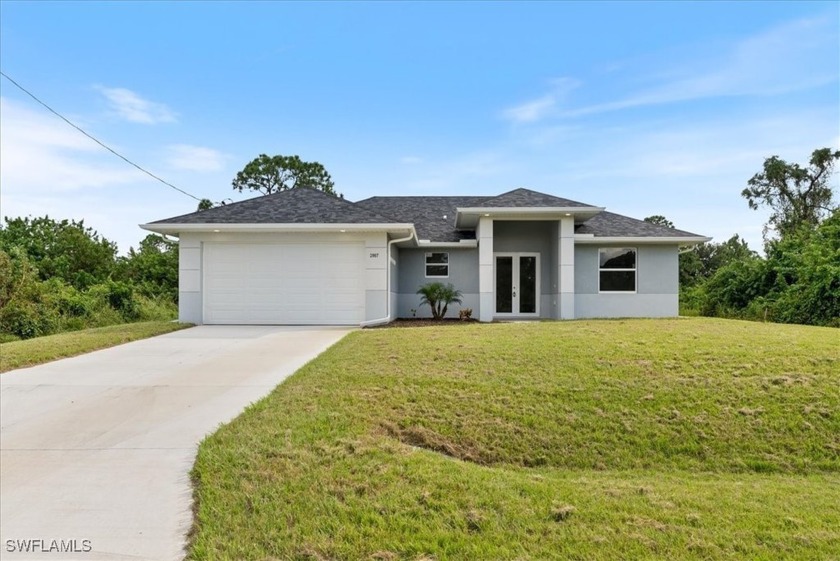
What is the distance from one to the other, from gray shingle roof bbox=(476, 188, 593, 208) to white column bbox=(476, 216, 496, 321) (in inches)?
25.8

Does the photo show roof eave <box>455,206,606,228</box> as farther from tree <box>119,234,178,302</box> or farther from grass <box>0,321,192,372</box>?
tree <box>119,234,178,302</box>

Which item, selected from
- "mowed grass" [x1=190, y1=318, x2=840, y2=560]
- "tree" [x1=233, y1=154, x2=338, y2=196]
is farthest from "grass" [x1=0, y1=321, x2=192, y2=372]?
"tree" [x1=233, y1=154, x2=338, y2=196]

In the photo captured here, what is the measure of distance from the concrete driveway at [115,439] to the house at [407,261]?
14.9 ft

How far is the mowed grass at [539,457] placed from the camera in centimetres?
302

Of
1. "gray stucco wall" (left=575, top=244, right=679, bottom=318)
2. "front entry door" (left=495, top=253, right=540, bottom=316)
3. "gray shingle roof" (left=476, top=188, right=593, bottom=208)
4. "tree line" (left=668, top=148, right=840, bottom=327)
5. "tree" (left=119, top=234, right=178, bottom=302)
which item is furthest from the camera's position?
"tree" (left=119, top=234, right=178, bottom=302)

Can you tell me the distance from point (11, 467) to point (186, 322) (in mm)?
10126

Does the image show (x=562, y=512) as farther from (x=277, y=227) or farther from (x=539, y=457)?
(x=277, y=227)

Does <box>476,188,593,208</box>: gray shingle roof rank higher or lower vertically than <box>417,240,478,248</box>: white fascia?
higher

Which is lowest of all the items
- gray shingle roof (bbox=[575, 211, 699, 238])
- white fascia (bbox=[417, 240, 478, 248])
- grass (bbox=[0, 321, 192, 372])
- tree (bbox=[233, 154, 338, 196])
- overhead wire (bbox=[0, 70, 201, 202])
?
grass (bbox=[0, 321, 192, 372])

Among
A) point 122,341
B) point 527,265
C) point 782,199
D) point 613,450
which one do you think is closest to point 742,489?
point 613,450

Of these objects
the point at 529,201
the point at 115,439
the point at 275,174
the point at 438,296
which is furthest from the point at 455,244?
the point at 275,174

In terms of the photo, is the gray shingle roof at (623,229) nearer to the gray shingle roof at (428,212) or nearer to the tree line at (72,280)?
the gray shingle roof at (428,212)

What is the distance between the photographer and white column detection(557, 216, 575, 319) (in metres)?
15.3

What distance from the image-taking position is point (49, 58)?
14.8m
